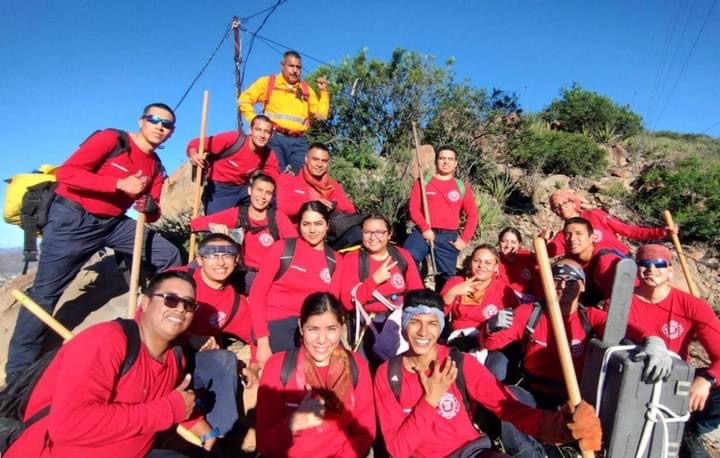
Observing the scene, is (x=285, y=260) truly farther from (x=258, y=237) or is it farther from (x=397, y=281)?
(x=397, y=281)

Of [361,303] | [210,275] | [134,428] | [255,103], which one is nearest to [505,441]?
[361,303]

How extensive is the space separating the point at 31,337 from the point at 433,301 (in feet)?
13.4

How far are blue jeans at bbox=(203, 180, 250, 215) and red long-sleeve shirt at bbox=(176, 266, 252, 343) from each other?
2.37 metres

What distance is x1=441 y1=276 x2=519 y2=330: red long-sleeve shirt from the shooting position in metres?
4.43

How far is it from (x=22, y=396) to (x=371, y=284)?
284cm

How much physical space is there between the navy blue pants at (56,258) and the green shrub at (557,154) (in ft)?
35.5

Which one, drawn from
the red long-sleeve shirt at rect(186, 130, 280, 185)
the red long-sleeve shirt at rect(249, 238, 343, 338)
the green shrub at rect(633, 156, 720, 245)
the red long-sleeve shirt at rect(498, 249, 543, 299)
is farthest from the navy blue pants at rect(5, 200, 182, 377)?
the green shrub at rect(633, 156, 720, 245)

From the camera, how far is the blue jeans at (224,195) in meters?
6.40

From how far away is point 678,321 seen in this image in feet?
11.8

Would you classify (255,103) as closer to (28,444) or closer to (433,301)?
(433,301)

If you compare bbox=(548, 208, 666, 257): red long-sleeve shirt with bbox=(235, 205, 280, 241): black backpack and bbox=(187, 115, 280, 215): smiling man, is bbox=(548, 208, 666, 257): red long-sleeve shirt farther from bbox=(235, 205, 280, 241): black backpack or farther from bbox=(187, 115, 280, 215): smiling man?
bbox=(187, 115, 280, 215): smiling man

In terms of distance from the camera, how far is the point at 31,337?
4238 millimetres

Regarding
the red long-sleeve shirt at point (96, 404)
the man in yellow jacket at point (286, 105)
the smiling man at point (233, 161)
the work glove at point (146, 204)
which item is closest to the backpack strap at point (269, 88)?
the man in yellow jacket at point (286, 105)

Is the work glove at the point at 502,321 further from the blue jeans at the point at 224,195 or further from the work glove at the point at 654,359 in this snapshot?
the blue jeans at the point at 224,195
